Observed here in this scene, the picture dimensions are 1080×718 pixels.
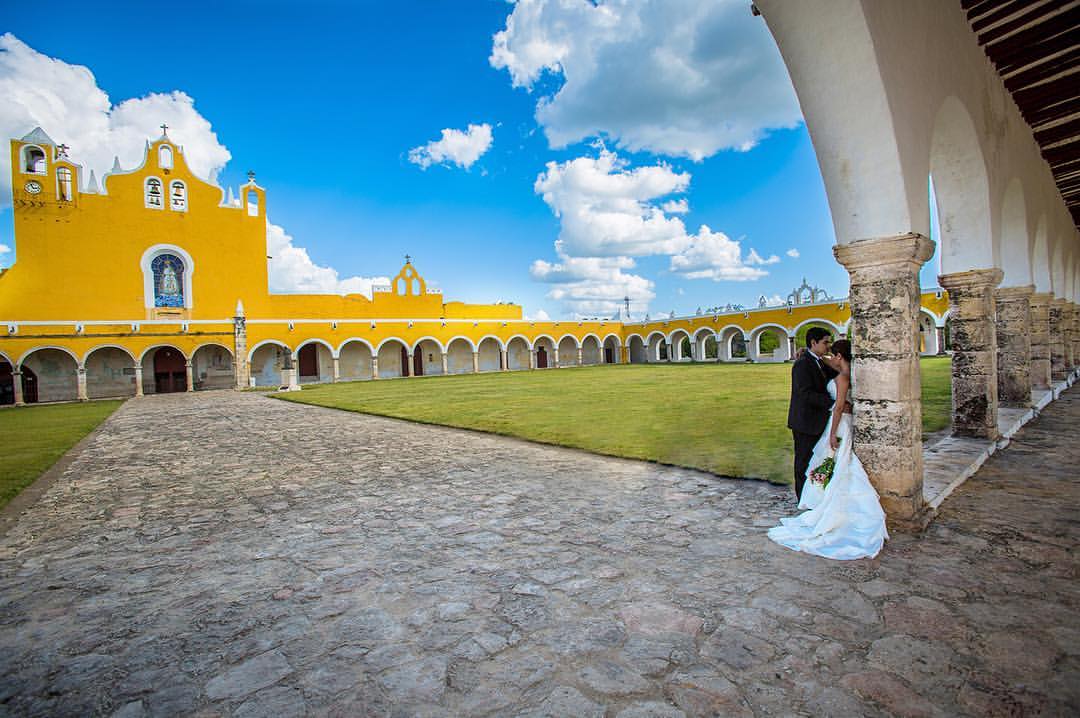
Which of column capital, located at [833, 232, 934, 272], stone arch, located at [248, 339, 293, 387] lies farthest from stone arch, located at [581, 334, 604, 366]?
column capital, located at [833, 232, 934, 272]

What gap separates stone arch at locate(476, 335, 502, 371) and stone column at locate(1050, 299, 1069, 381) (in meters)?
29.1

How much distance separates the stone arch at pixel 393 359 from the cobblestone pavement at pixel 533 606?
2849cm

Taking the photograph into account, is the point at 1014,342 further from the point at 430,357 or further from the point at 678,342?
the point at 678,342

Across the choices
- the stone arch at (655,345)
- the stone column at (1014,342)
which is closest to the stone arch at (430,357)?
the stone arch at (655,345)

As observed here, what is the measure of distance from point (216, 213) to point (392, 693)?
3296 cm

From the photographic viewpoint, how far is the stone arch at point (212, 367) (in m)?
27.0

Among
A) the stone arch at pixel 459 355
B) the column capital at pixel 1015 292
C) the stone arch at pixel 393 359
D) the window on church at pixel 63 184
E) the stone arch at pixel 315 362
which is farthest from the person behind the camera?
the stone arch at pixel 459 355

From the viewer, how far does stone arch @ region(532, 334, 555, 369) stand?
41.8m

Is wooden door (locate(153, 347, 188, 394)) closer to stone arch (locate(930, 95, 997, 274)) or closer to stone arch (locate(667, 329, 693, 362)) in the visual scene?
stone arch (locate(930, 95, 997, 274))

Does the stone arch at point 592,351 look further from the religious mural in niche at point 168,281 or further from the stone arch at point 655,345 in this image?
the religious mural in niche at point 168,281

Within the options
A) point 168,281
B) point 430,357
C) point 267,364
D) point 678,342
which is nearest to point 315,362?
point 267,364

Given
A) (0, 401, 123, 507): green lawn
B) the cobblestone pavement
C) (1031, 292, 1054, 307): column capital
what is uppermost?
(1031, 292, 1054, 307): column capital

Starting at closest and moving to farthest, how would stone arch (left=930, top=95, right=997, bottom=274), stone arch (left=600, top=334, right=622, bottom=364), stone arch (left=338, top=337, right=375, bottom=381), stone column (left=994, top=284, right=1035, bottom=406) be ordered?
stone arch (left=930, top=95, right=997, bottom=274) < stone column (left=994, top=284, right=1035, bottom=406) < stone arch (left=338, top=337, right=375, bottom=381) < stone arch (left=600, top=334, right=622, bottom=364)

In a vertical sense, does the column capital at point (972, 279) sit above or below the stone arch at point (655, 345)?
above
